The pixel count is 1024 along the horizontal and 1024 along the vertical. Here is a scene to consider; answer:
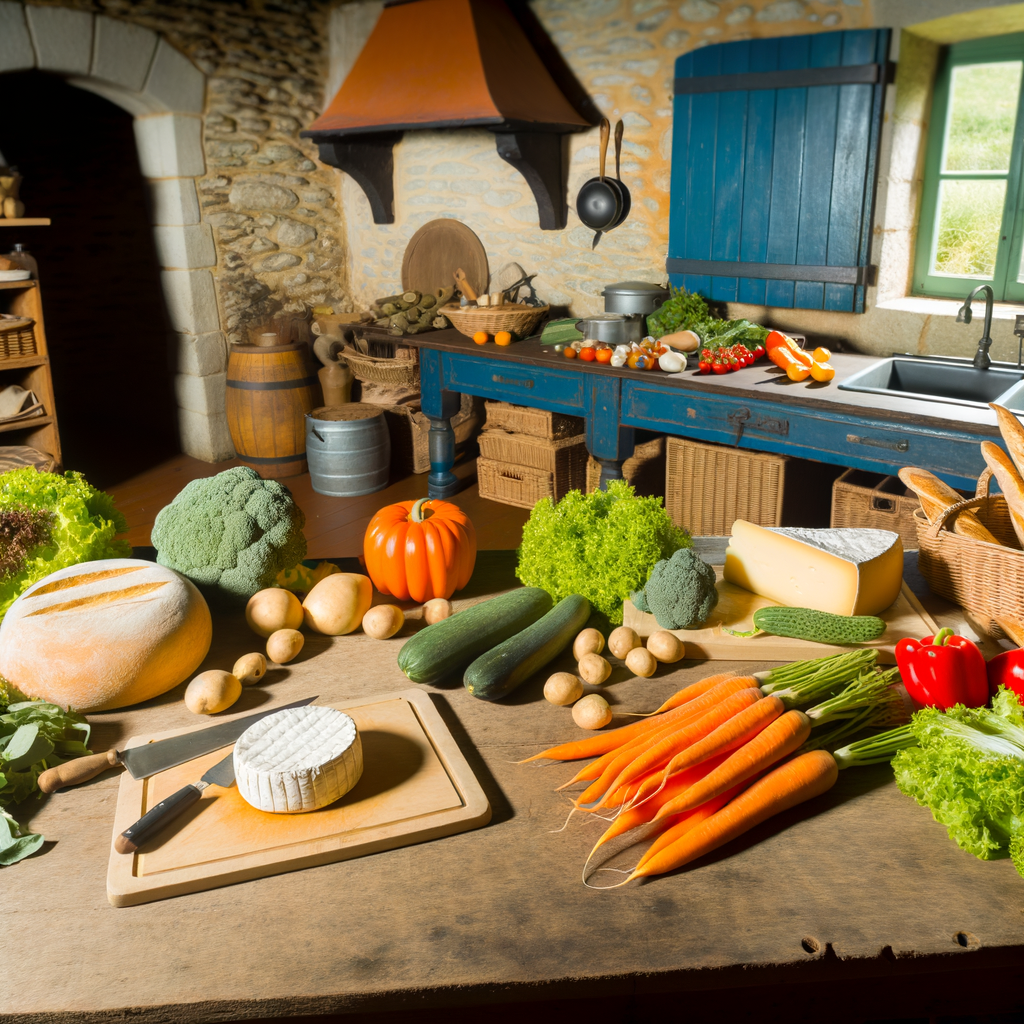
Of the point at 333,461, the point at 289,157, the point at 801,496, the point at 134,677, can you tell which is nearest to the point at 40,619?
the point at 134,677

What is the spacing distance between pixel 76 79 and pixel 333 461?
2.48 m

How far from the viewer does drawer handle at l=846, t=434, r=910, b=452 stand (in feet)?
10.3

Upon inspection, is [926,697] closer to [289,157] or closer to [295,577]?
[295,577]

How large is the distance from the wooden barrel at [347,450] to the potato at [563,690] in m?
3.74

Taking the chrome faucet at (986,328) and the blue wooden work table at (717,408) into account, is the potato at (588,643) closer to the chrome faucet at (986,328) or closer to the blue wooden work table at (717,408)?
the blue wooden work table at (717,408)

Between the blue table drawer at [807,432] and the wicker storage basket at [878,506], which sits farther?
the wicker storage basket at [878,506]

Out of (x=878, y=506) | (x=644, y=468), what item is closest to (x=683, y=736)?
(x=878, y=506)

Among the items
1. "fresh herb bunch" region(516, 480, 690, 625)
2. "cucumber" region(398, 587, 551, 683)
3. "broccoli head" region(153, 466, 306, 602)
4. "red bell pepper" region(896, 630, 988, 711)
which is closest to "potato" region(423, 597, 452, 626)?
"cucumber" region(398, 587, 551, 683)

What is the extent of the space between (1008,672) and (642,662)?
1.76 ft

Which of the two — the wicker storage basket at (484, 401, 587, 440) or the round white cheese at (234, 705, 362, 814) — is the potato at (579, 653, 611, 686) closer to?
the round white cheese at (234, 705, 362, 814)

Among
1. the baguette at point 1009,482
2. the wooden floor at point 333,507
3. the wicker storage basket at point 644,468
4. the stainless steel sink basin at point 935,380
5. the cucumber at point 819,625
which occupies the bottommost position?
the wooden floor at point 333,507

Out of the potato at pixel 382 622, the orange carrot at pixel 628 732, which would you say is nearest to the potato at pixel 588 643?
the orange carrot at pixel 628 732

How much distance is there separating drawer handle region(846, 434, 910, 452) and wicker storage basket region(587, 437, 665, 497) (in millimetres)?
1353

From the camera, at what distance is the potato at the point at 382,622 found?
1611 mm
